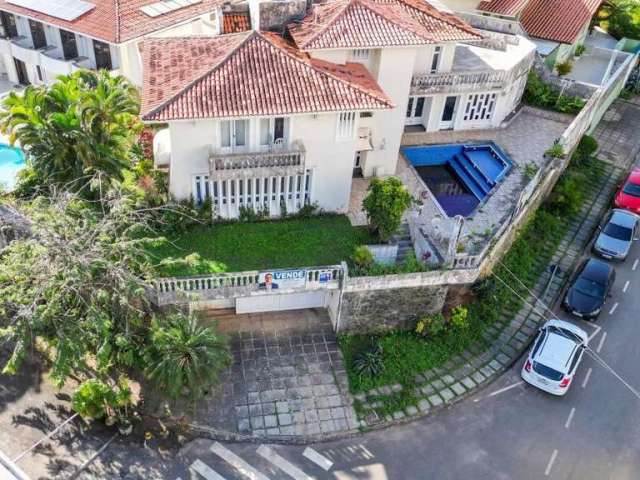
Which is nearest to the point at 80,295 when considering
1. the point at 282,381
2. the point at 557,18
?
the point at 282,381

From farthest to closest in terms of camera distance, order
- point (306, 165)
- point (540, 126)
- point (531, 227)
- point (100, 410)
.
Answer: point (540, 126), point (531, 227), point (306, 165), point (100, 410)

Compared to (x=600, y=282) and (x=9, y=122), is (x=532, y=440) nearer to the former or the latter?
(x=600, y=282)

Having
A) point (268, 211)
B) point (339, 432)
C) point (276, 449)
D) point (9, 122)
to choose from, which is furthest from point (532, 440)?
point (9, 122)

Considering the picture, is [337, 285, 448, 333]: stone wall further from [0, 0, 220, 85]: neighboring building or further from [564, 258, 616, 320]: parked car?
[0, 0, 220, 85]: neighboring building

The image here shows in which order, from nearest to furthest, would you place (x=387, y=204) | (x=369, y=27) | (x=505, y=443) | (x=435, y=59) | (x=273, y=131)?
1. (x=505, y=443)
2. (x=387, y=204)
3. (x=273, y=131)
4. (x=369, y=27)
5. (x=435, y=59)

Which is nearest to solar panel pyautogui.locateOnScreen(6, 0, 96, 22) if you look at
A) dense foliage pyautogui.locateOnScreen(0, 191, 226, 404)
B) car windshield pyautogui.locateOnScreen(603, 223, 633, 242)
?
dense foliage pyautogui.locateOnScreen(0, 191, 226, 404)

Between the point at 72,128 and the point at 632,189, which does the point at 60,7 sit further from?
the point at 632,189
